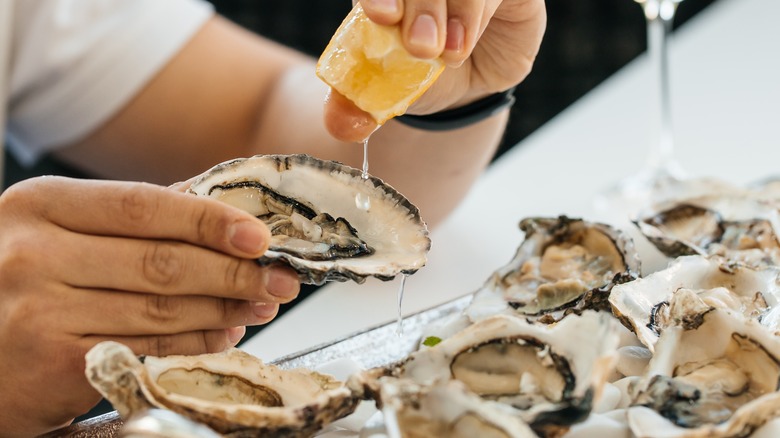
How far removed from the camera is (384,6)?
669mm

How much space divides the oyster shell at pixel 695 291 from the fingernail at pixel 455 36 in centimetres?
23

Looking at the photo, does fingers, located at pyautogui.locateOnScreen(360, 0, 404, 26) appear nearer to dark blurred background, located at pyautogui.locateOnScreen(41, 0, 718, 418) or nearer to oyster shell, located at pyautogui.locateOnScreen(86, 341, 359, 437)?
oyster shell, located at pyautogui.locateOnScreen(86, 341, 359, 437)

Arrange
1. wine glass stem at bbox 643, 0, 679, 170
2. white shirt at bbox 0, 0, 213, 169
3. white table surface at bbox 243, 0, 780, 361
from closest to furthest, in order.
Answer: white table surface at bbox 243, 0, 780, 361, wine glass stem at bbox 643, 0, 679, 170, white shirt at bbox 0, 0, 213, 169

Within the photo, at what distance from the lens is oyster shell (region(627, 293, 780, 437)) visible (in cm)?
55

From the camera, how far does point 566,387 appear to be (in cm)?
56

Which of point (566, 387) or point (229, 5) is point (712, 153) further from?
point (229, 5)

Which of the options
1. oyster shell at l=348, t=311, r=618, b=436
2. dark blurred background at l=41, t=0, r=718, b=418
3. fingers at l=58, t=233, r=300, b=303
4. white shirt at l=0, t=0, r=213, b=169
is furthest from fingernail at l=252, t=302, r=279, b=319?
dark blurred background at l=41, t=0, r=718, b=418

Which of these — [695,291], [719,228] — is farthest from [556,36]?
[695,291]

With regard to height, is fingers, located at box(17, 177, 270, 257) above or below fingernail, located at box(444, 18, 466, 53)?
below

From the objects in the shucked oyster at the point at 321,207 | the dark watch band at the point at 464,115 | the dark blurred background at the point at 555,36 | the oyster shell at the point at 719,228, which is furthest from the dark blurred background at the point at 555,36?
the shucked oyster at the point at 321,207

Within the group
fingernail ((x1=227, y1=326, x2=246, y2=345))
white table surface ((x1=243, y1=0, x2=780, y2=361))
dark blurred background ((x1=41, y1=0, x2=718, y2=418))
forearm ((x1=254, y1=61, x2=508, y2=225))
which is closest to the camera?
fingernail ((x1=227, y1=326, x2=246, y2=345))

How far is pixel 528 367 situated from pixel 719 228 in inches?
17.7

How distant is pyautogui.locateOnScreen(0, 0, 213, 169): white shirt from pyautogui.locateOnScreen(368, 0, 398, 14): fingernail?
1.09 meters

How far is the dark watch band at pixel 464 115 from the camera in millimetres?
1171
